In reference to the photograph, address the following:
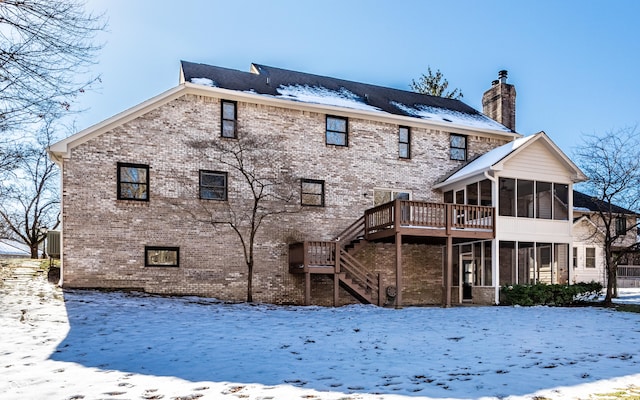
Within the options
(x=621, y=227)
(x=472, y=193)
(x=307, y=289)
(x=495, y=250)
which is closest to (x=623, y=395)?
(x=307, y=289)

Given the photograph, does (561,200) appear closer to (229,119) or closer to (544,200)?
(544,200)

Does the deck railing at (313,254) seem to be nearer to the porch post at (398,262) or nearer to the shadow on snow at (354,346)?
the porch post at (398,262)

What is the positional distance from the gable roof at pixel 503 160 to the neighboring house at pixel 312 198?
79 mm

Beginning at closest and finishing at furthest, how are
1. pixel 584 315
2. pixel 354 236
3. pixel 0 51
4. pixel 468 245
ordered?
pixel 0 51
pixel 584 315
pixel 354 236
pixel 468 245

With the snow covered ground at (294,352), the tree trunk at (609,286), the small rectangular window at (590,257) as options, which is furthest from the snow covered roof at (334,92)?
the small rectangular window at (590,257)

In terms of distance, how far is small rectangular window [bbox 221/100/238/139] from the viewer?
18.6 meters

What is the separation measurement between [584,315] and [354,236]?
816 centimetres

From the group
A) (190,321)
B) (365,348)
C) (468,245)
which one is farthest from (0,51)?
(468,245)

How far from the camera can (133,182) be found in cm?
1708

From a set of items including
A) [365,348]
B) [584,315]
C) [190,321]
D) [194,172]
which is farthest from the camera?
[194,172]

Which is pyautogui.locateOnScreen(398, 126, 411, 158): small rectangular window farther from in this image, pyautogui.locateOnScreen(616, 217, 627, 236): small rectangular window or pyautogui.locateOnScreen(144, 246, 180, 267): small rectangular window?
pyautogui.locateOnScreen(144, 246, 180, 267): small rectangular window

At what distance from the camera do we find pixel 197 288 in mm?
17312

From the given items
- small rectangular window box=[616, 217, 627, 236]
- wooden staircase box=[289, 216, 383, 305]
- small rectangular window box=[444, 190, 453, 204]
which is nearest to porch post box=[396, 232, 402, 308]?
wooden staircase box=[289, 216, 383, 305]

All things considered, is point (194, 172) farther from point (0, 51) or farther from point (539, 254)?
point (539, 254)
